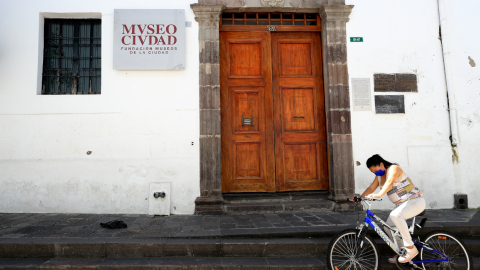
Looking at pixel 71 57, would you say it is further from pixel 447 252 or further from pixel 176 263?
pixel 447 252

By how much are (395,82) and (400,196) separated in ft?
10.4

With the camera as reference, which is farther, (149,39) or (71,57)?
(71,57)

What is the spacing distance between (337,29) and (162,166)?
165 inches

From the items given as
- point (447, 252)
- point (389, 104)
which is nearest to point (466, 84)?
point (389, 104)

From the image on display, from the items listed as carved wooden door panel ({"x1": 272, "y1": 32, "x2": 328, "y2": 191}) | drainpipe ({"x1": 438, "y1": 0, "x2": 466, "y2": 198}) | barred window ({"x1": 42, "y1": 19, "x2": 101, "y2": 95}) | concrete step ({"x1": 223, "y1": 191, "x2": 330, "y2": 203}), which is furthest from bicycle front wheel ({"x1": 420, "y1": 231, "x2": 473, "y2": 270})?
barred window ({"x1": 42, "y1": 19, "x2": 101, "y2": 95})

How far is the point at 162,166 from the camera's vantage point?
5.40 meters

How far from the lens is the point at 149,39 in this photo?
5.51 m

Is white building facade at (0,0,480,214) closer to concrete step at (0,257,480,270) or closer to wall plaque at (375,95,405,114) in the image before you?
wall plaque at (375,95,405,114)

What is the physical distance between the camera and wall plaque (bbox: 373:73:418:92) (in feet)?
18.7

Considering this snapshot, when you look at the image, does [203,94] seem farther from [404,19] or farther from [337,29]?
[404,19]

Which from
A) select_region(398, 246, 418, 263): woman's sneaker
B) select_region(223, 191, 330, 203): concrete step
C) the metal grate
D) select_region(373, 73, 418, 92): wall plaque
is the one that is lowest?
select_region(398, 246, 418, 263): woman's sneaker

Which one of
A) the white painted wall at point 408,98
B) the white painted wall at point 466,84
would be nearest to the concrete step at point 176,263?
the white painted wall at point 408,98

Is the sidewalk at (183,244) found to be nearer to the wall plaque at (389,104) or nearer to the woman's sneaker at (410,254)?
the woman's sneaker at (410,254)

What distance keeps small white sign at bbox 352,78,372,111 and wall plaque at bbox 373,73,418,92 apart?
20cm
